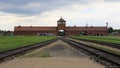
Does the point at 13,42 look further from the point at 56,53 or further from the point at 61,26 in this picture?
the point at 61,26

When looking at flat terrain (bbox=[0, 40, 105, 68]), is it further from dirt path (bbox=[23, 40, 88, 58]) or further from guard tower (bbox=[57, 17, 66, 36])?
guard tower (bbox=[57, 17, 66, 36])

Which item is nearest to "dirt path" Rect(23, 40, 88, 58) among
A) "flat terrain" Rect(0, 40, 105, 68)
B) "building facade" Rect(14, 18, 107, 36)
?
"flat terrain" Rect(0, 40, 105, 68)

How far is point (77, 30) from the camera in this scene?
603ft

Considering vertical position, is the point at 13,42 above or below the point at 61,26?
above

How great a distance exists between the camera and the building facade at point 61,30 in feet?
595

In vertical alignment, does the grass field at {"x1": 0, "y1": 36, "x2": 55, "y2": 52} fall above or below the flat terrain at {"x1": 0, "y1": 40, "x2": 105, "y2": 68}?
below

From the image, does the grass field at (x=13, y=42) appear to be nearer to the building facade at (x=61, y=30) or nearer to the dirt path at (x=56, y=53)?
the dirt path at (x=56, y=53)

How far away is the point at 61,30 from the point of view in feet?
591

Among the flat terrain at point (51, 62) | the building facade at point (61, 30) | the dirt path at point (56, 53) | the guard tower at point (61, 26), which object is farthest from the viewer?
the building facade at point (61, 30)

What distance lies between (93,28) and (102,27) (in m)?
5.70

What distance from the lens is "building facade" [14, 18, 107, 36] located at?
181m

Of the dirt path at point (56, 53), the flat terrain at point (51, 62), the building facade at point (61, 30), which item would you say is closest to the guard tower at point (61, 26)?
the building facade at point (61, 30)

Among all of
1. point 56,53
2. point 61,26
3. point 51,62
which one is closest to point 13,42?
point 56,53

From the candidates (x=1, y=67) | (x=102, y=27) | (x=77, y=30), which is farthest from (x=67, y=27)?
(x=1, y=67)
